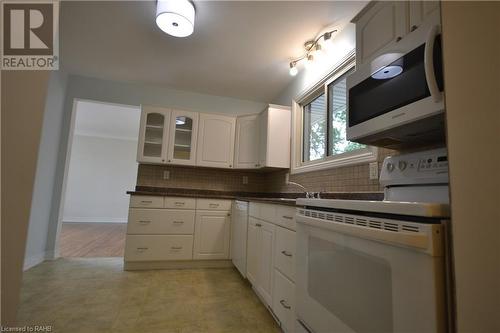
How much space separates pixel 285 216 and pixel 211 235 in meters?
1.66

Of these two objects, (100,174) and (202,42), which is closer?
(202,42)

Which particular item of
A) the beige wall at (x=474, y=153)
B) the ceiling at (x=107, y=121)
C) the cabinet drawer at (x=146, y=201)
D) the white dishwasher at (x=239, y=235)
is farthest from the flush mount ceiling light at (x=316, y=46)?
the ceiling at (x=107, y=121)

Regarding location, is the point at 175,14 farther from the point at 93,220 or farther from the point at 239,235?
the point at 93,220

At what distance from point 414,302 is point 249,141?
2.84 m

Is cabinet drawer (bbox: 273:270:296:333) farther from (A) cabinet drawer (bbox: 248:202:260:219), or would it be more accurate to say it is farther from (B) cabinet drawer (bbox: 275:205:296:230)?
(A) cabinet drawer (bbox: 248:202:260:219)

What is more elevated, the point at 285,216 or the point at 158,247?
the point at 285,216

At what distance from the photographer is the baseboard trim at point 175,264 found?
2684 millimetres

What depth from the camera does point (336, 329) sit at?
0.86 meters

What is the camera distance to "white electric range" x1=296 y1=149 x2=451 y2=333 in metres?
0.59

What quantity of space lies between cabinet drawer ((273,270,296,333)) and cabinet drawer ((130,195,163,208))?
69.0 inches

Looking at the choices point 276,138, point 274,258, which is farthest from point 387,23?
point 276,138

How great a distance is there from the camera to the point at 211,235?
2.91 meters

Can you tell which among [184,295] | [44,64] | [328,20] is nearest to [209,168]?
[184,295]

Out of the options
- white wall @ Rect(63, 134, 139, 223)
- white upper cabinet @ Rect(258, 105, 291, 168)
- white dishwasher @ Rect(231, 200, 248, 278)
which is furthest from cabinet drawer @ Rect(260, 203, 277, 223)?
white wall @ Rect(63, 134, 139, 223)
